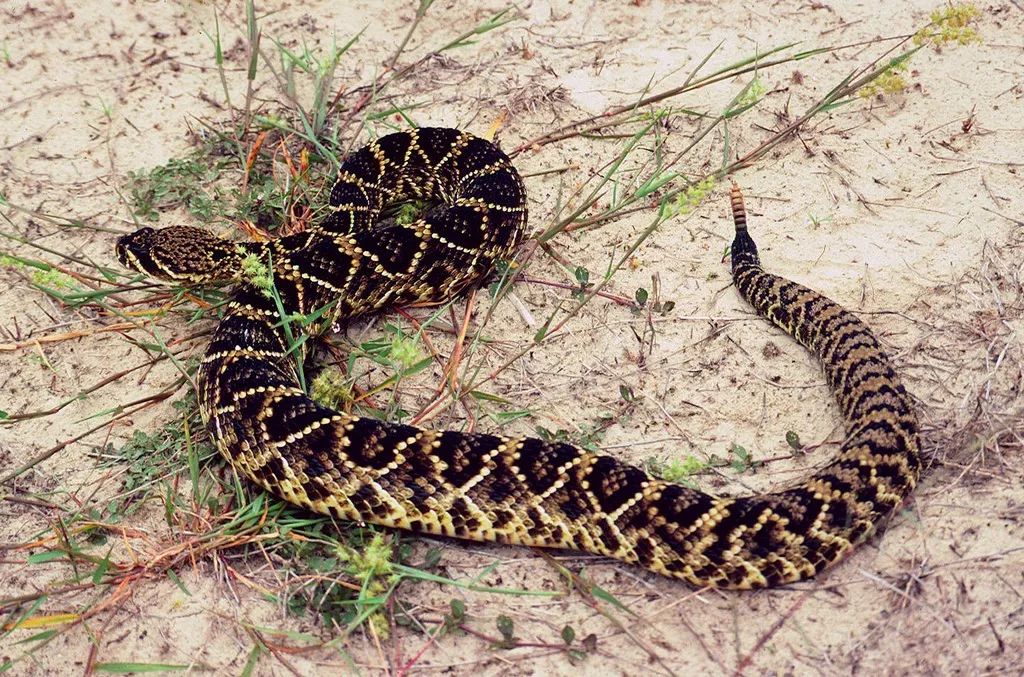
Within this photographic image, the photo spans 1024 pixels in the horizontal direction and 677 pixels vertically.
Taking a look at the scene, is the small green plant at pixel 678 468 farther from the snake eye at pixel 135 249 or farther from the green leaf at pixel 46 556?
the snake eye at pixel 135 249

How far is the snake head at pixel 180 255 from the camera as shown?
199 inches

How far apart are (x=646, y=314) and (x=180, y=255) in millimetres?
2520

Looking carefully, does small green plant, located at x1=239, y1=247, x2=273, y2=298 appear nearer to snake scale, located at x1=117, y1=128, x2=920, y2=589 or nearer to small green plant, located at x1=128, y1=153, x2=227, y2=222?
snake scale, located at x1=117, y1=128, x2=920, y2=589

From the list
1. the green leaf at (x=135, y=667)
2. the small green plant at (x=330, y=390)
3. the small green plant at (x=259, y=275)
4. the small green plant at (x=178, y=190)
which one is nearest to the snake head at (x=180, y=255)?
the small green plant at (x=259, y=275)

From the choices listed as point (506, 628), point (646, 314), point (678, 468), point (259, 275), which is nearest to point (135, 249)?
point (259, 275)

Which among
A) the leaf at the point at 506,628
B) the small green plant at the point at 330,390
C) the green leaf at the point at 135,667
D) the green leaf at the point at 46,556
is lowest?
the green leaf at the point at 135,667

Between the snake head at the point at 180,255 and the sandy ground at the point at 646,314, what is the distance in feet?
1.40

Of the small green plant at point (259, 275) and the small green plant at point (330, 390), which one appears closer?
the small green plant at point (259, 275)

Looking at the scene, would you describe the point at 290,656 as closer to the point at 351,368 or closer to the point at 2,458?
the point at 351,368

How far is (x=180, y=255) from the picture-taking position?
16.6 ft

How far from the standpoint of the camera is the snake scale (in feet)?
12.1

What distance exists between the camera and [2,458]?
14.6 ft

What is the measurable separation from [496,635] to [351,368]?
163cm

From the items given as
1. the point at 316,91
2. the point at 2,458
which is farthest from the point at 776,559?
the point at 316,91
